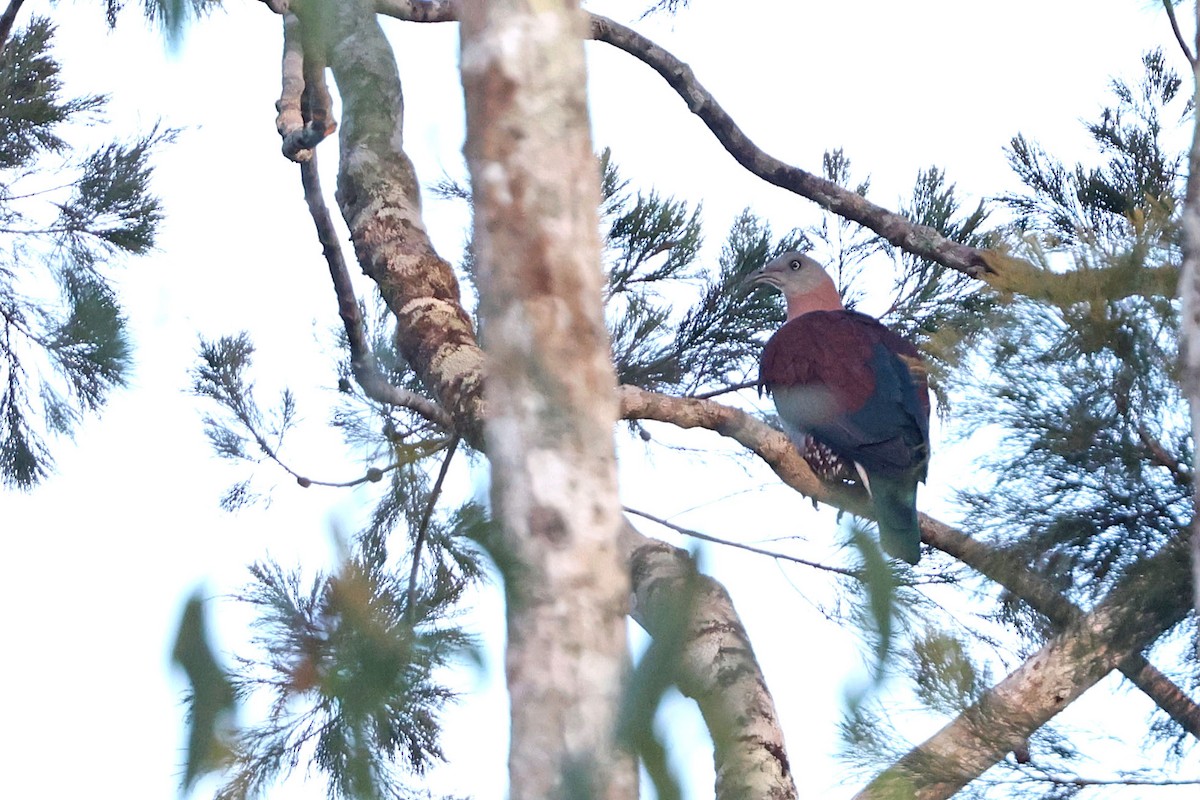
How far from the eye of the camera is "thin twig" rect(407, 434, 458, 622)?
1.18m

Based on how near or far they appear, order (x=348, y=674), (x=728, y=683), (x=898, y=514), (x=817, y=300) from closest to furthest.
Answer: (x=348, y=674) → (x=728, y=683) → (x=898, y=514) → (x=817, y=300)

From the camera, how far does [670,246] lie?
284cm

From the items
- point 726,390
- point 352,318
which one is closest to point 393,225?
point 352,318

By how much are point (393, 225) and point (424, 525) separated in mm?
949

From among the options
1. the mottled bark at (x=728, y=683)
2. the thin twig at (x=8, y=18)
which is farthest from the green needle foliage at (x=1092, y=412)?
the thin twig at (x=8, y=18)

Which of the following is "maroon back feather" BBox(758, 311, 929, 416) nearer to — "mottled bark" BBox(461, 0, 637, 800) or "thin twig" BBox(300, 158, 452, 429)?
"thin twig" BBox(300, 158, 452, 429)

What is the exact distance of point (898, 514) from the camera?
2.34m

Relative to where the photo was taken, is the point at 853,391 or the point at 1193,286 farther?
the point at 853,391

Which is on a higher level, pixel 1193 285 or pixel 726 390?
pixel 726 390

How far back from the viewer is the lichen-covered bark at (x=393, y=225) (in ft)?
6.47

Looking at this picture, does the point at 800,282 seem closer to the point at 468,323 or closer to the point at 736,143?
the point at 736,143

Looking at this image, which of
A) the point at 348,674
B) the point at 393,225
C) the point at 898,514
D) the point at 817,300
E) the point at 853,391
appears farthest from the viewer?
the point at 817,300

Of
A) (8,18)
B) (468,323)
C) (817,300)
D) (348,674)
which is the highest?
(8,18)

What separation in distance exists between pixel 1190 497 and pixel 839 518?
87 cm
